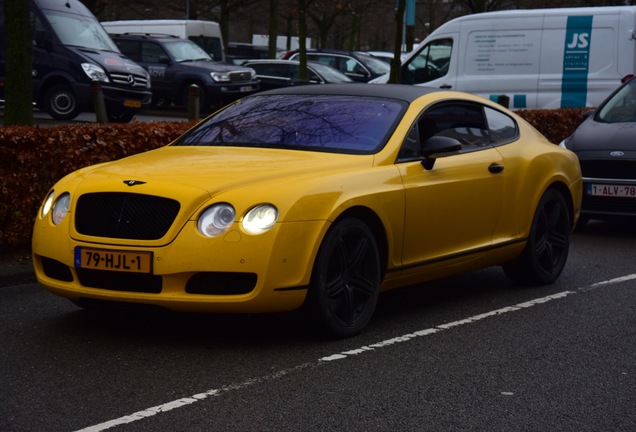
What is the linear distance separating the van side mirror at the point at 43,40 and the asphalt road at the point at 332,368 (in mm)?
14577

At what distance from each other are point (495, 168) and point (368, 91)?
1.00 metres

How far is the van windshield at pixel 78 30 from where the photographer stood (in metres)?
22.3

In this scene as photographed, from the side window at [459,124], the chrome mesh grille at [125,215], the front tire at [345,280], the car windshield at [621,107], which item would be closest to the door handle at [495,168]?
the side window at [459,124]

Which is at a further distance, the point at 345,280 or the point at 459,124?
the point at 459,124

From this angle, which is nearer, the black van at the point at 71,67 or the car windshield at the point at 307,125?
the car windshield at the point at 307,125

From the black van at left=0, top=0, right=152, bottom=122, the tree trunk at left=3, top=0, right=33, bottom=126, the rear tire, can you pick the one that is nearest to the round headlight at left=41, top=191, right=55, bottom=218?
the tree trunk at left=3, top=0, right=33, bottom=126

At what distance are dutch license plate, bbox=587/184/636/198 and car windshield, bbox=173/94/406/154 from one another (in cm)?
477

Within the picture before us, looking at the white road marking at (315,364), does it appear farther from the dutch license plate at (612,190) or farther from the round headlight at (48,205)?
the dutch license plate at (612,190)

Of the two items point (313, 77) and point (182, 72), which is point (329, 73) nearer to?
point (313, 77)

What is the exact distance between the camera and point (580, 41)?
19.7 metres

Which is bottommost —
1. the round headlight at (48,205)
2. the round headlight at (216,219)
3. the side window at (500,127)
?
the round headlight at (48,205)

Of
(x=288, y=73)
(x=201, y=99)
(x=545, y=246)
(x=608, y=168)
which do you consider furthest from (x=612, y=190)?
(x=288, y=73)

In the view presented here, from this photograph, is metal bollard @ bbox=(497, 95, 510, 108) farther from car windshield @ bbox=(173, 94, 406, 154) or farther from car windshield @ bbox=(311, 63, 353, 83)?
car windshield @ bbox=(311, 63, 353, 83)

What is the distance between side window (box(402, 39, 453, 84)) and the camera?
21422mm
